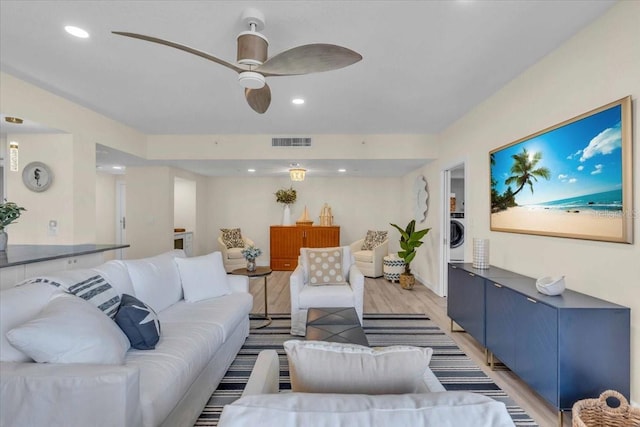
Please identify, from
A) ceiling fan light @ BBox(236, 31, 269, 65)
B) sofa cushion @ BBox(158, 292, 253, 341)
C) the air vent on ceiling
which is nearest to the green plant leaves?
the air vent on ceiling

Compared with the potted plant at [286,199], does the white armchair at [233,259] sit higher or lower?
lower

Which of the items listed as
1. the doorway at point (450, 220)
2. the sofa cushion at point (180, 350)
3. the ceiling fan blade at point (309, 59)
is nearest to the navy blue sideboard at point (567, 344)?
the doorway at point (450, 220)

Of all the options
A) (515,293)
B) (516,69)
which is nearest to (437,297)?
(515,293)

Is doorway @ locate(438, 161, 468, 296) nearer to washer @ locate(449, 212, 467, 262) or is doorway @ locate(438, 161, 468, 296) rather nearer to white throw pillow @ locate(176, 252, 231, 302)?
washer @ locate(449, 212, 467, 262)

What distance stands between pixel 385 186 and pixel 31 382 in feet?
22.3

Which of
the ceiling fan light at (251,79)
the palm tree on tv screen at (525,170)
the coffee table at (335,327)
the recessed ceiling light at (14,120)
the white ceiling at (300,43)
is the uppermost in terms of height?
the white ceiling at (300,43)

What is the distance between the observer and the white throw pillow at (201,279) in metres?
2.80

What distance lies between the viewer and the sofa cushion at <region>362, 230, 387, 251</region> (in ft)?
21.1

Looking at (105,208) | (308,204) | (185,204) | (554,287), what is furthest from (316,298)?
(105,208)

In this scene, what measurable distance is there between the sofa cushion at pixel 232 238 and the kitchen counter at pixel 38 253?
335cm

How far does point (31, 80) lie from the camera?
287 cm

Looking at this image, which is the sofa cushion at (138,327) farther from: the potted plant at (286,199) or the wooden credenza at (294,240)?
the potted plant at (286,199)

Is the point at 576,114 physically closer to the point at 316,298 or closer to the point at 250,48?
the point at 250,48

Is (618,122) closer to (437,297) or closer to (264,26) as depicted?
(264,26)
